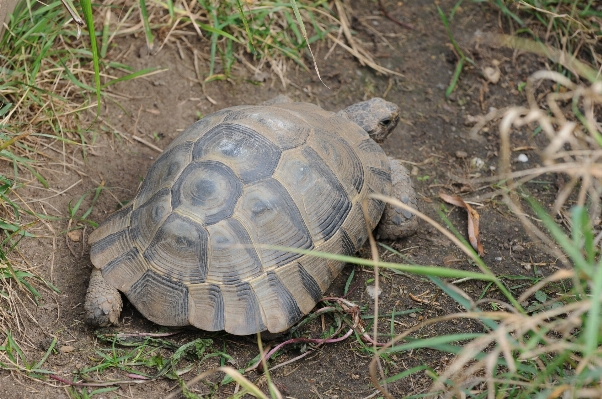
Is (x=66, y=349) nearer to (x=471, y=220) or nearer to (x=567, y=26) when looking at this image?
(x=471, y=220)

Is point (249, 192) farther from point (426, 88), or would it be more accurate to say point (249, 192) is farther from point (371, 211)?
point (426, 88)

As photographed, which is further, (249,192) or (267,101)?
(267,101)

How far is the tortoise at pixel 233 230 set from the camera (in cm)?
288

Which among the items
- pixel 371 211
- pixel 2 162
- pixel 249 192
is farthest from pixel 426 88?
pixel 2 162

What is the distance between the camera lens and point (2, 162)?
3.35 metres

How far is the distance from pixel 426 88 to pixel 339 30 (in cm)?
75

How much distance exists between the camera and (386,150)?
412cm

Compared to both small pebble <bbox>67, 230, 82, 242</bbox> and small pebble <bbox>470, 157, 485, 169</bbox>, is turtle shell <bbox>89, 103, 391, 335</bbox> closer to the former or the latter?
small pebble <bbox>67, 230, 82, 242</bbox>

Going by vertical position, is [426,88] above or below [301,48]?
below

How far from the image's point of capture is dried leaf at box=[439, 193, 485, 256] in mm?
3561

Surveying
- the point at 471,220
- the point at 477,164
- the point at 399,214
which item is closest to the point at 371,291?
the point at 399,214

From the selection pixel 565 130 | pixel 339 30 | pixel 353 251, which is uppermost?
pixel 565 130

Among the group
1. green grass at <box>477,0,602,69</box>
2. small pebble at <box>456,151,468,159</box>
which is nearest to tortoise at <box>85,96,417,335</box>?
small pebble at <box>456,151,468,159</box>

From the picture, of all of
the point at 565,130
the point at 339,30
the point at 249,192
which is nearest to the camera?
the point at 565,130
